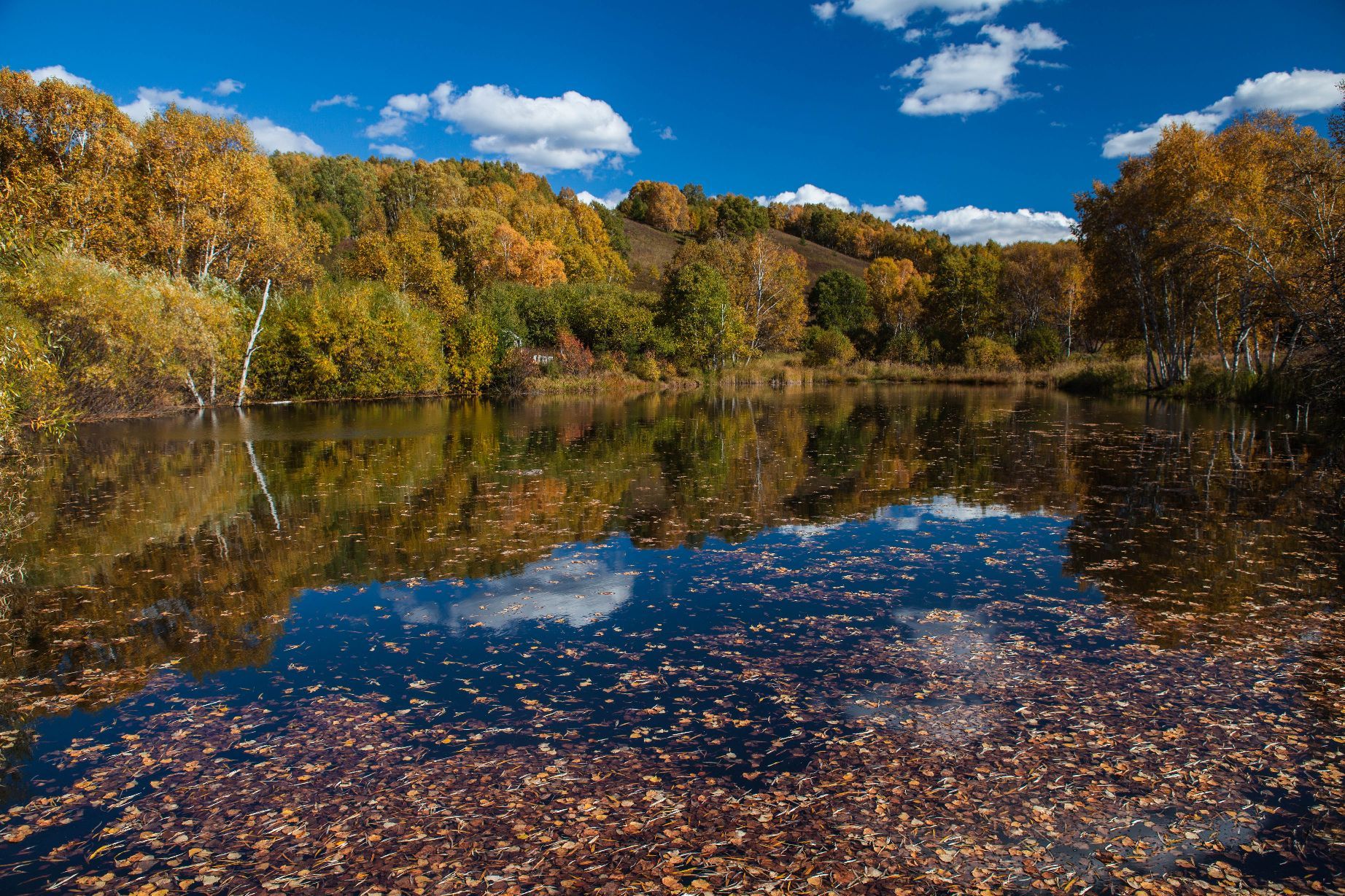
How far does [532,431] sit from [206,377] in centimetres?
2011

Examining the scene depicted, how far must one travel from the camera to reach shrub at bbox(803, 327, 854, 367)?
206 feet

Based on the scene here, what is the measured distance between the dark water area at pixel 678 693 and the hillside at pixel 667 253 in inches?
3199

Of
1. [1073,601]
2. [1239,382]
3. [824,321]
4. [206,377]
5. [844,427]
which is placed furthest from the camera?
[824,321]

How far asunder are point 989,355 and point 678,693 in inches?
2343

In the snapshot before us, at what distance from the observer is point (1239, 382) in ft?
106

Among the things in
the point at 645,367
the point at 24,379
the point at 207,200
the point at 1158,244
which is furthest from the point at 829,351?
the point at 24,379

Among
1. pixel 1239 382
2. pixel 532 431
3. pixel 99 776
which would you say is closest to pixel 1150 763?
pixel 99 776

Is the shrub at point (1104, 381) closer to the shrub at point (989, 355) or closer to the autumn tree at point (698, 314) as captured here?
the shrub at point (989, 355)

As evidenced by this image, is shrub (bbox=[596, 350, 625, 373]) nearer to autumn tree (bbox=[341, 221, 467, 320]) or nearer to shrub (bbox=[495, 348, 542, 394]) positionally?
shrub (bbox=[495, 348, 542, 394])

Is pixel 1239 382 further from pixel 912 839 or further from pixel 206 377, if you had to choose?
pixel 206 377

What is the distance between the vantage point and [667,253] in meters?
109

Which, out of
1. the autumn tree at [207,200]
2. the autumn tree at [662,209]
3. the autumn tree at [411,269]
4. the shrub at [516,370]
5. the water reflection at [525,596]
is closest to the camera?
the water reflection at [525,596]

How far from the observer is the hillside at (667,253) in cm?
9794

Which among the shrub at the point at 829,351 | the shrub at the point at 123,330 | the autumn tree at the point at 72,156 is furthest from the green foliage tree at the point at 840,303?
the autumn tree at the point at 72,156
